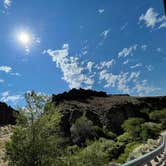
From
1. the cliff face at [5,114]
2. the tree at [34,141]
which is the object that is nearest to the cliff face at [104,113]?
the cliff face at [5,114]

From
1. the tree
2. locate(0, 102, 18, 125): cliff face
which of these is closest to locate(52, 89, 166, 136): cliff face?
locate(0, 102, 18, 125): cliff face

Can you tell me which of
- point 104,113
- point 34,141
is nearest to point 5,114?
point 104,113

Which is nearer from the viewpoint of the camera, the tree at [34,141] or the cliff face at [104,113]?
the tree at [34,141]

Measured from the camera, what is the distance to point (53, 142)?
839 inches

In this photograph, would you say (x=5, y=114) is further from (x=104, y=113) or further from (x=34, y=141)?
(x=34, y=141)

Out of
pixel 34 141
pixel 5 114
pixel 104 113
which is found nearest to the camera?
pixel 34 141

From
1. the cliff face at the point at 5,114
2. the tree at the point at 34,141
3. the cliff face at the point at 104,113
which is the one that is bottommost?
the tree at the point at 34,141

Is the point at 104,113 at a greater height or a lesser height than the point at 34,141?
greater

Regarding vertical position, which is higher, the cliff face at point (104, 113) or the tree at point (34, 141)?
the cliff face at point (104, 113)

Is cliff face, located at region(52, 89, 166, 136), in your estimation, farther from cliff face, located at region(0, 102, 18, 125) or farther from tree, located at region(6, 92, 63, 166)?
tree, located at region(6, 92, 63, 166)

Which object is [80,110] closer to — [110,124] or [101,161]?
[110,124]

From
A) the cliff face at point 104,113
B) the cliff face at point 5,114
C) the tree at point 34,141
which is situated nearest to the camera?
the tree at point 34,141

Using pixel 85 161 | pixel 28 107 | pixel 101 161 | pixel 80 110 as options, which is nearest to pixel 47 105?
pixel 28 107

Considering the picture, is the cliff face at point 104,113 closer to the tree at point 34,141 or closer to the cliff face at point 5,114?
the cliff face at point 5,114
